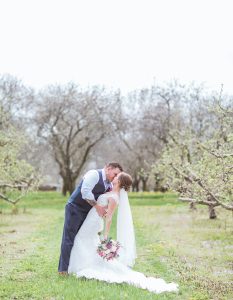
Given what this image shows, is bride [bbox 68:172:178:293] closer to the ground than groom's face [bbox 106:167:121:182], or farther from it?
closer to the ground

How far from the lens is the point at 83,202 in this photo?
10555 millimetres

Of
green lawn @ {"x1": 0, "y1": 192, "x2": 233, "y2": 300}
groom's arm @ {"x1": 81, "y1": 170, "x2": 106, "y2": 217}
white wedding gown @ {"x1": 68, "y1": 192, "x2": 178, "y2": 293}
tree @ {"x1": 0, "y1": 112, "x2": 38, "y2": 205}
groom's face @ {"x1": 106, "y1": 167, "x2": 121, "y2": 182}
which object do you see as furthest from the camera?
tree @ {"x1": 0, "y1": 112, "x2": 38, "y2": 205}

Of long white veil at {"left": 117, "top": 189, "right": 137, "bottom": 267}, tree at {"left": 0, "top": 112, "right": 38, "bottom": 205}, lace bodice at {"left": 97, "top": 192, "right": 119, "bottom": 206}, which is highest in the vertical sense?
tree at {"left": 0, "top": 112, "right": 38, "bottom": 205}

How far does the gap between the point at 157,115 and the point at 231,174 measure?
38005 millimetres

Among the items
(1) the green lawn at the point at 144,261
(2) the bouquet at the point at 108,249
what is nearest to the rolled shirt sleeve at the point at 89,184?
(2) the bouquet at the point at 108,249

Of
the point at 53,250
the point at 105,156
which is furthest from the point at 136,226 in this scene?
the point at 105,156

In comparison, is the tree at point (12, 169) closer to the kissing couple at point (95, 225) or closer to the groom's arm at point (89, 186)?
the kissing couple at point (95, 225)

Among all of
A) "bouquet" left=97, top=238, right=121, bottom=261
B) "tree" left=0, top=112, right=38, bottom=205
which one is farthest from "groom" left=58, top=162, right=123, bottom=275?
"tree" left=0, top=112, right=38, bottom=205

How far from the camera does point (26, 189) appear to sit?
2645 centimetres

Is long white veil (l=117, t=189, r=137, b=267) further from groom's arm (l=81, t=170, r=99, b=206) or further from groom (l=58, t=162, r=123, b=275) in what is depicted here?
groom's arm (l=81, t=170, r=99, b=206)

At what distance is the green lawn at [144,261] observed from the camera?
8.87 meters

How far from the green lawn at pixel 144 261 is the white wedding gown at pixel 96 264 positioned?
1.01 ft

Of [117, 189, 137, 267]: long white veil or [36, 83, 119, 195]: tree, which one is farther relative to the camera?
[36, 83, 119, 195]: tree

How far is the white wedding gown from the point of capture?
9.58 metres
